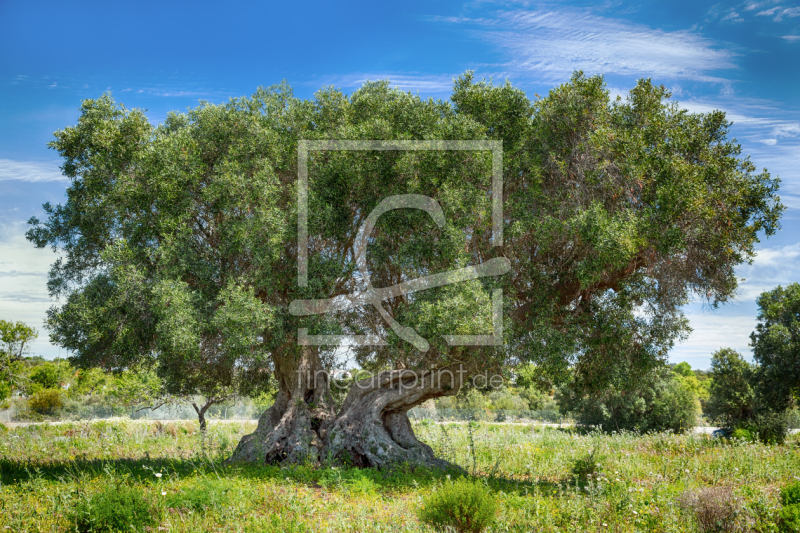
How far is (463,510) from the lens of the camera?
794 cm

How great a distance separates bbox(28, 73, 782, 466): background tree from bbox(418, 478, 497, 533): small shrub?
354cm

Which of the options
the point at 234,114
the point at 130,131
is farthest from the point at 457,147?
the point at 130,131

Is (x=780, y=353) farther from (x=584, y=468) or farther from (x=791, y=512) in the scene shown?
(x=791, y=512)

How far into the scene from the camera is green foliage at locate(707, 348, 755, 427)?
26594mm

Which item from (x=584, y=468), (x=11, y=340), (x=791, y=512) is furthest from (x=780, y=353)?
(x=11, y=340)

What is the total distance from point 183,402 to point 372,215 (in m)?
12.8

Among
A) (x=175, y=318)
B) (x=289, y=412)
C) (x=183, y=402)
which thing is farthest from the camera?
(x=183, y=402)

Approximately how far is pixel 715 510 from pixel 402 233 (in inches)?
338

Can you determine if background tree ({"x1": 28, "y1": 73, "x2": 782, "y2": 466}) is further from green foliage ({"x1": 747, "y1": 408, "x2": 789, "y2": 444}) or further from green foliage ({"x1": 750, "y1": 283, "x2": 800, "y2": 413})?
green foliage ({"x1": 750, "y1": 283, "x2": 800, "y2": 413})

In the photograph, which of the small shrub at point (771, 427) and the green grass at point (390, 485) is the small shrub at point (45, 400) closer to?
the green grass at point (390, 485)

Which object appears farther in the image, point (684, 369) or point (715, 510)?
point (684, 369)

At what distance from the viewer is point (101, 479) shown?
418 inches

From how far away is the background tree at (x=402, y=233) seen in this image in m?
12.0

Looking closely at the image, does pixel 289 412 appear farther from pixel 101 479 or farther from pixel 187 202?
pixel 187 202
